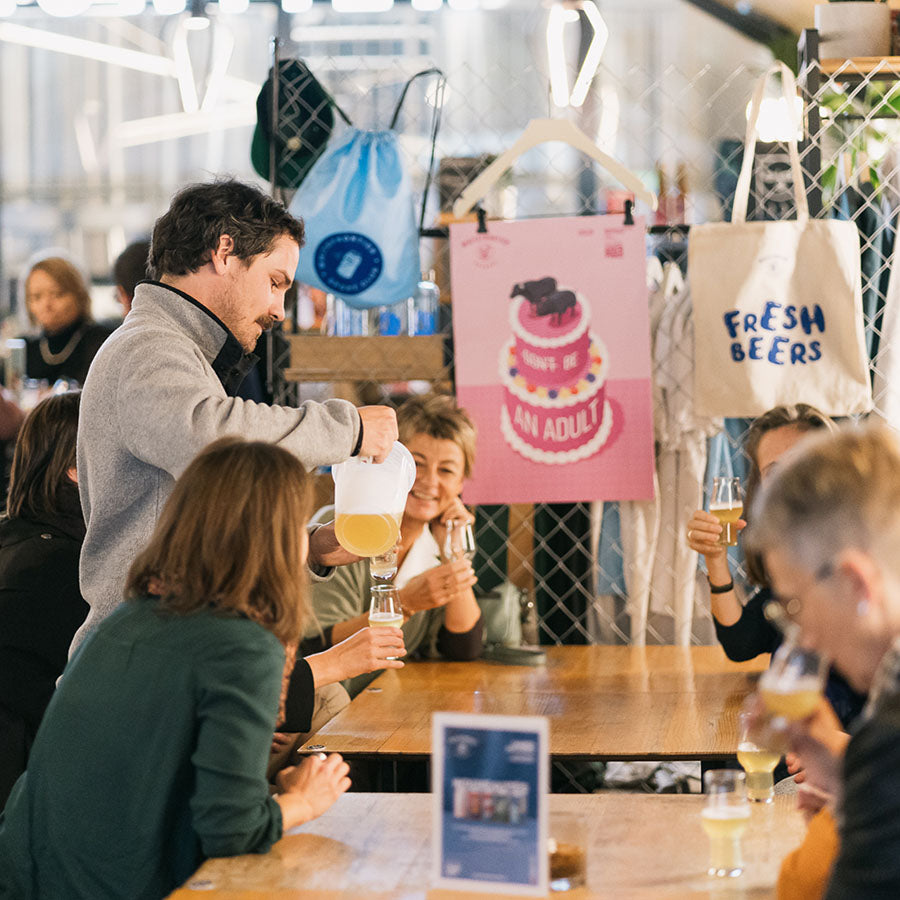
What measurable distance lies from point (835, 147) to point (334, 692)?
2.52 meters

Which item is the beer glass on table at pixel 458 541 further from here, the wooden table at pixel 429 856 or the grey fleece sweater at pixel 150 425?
the wooden table at pixel 429 856

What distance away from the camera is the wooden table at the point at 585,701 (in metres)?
2.36

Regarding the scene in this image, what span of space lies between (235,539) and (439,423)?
1.60 m

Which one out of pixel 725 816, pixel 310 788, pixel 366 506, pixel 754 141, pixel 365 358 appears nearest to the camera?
pixel 725 816

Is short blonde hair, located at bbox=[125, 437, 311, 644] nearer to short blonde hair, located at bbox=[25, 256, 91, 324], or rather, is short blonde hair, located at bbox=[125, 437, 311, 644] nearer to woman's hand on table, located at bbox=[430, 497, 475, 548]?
woman's hand on table, located at bbox=[430, 497, 475, 548]

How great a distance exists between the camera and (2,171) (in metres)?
7.73

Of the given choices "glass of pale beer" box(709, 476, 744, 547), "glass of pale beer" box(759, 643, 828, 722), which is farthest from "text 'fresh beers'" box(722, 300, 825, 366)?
"glass of pale beer" box(759, 643, 828, 722)

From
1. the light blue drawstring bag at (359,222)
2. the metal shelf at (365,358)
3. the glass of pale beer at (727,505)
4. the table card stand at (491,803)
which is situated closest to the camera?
the table card stand at (491,803)

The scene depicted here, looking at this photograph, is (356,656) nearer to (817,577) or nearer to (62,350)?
(817,577)

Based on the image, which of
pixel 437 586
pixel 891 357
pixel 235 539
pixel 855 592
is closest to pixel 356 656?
pixel 437 586

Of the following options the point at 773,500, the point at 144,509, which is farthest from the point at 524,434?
the point at 773,500

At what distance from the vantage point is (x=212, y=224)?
2.20 m

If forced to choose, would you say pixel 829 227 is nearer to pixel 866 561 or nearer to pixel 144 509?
pixel 144 509

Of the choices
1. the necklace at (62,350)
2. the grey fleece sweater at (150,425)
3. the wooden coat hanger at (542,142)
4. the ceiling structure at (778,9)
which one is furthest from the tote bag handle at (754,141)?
the ceiling structure at (778,9)
